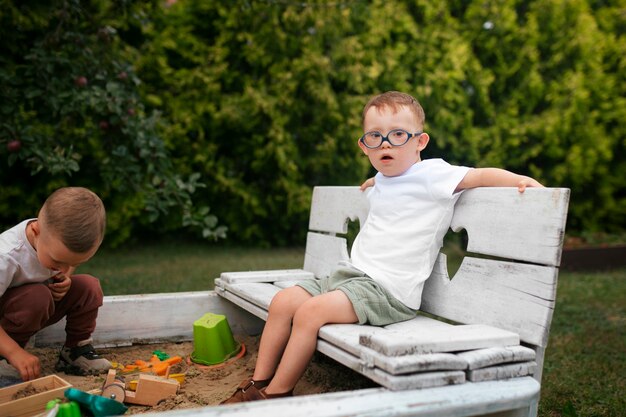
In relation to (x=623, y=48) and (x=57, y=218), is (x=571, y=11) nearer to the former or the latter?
(x=623, y=48)

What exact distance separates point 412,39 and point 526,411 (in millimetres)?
5021

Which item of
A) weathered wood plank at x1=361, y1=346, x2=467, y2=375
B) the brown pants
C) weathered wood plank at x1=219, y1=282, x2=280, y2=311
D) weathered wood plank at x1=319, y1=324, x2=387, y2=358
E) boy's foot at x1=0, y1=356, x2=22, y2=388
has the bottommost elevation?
boy's foot at x1=0, y1=356, x2=22, y2=388

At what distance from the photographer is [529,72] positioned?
6.18 metres

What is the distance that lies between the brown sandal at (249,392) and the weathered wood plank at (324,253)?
820 mm

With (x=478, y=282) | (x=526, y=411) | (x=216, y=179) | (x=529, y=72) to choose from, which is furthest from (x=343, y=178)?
(x=526, y=411)


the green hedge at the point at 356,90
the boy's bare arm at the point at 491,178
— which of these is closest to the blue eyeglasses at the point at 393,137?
the boy's bare arm at the point at 491,178

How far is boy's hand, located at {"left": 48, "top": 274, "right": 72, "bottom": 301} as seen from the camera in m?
2.15

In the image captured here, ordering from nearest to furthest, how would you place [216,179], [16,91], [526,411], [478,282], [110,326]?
[526,411]
[478,282]
[110,326]
[16,91]
[216,179]

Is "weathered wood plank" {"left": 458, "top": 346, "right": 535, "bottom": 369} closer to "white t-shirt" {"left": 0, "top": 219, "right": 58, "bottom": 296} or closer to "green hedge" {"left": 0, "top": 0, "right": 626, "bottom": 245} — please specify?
"white t-shirt" {"left": 0, "top": 219, "right": 58, "bottom": 296}

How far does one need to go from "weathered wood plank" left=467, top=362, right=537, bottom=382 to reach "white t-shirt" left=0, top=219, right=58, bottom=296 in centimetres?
147


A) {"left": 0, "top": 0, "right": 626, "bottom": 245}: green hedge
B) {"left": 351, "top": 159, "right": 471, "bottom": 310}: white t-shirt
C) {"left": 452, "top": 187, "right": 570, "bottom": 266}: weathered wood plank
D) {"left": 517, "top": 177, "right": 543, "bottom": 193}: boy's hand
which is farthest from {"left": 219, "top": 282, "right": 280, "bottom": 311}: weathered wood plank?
{"left": 0, "top": 0, "right": 626, "bottom": 245}: green hedge

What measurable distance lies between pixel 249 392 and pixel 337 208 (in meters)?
1.11

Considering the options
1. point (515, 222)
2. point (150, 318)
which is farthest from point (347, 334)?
point (150, 318)

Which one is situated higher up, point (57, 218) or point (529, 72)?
point (529, 72)
